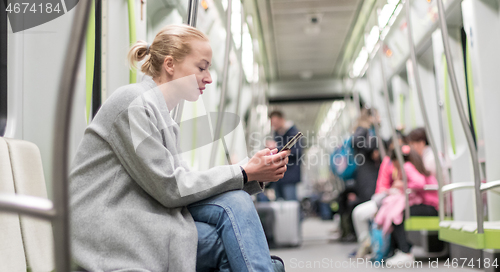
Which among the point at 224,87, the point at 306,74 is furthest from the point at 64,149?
the point at 306,74

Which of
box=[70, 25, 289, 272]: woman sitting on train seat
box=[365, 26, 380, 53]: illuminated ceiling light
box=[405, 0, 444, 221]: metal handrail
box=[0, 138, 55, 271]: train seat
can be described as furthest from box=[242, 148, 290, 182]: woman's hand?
box=[365, 26, 380, 53]: illuminated ceiling light

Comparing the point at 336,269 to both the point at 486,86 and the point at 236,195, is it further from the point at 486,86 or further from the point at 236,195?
the point at 236,195

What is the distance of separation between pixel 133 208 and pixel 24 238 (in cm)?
49

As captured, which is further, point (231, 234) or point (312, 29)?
point (312, 29)

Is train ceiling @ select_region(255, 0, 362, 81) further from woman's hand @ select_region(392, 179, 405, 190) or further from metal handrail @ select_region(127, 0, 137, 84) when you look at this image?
metal handrail @ select_region(127, 0, 137, 84)

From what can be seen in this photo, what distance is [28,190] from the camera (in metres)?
1.52

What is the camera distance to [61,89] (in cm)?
60

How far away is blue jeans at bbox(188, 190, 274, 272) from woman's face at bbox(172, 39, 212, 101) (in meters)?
0.40

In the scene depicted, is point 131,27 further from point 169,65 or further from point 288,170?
point 288,170

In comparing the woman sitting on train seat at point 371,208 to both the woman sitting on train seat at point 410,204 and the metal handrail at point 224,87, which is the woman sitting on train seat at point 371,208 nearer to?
the woman sitting on train seat at point 410,204

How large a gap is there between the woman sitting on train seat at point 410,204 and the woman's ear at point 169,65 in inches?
106

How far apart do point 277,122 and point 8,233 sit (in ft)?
13.2

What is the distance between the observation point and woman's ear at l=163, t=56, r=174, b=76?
1475mm

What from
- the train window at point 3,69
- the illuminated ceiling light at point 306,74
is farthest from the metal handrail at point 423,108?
the illuminated ceiling light at point 306,74
